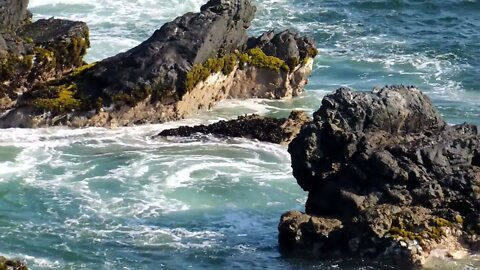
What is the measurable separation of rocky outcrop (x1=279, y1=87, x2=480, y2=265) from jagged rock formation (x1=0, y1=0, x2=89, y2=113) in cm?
1100

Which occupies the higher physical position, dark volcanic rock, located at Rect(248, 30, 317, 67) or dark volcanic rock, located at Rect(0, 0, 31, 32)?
dark volcanic rock, located at Rect(0, 0, 31, 32)

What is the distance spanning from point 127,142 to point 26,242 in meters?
7.41

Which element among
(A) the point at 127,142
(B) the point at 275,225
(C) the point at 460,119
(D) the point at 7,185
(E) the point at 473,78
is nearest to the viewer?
(B) the point at 275,225

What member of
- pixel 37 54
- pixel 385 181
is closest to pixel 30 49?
pixel 37 54

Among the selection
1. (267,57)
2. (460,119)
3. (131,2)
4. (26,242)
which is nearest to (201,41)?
(267,57)

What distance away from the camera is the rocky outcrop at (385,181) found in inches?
714

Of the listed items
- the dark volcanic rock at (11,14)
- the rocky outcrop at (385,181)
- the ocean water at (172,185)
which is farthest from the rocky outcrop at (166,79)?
the rocky outcrop at (385,181)

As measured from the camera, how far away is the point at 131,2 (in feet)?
160

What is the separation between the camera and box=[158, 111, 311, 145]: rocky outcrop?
2680cm

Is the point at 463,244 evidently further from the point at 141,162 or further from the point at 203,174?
the point at 141,162

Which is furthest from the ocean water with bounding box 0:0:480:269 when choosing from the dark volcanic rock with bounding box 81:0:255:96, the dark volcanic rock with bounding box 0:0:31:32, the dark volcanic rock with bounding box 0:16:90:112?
the dark volcanic rock with bounding box 0:0:31:32

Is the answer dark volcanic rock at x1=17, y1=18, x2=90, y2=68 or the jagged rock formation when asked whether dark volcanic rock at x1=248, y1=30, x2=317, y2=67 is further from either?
the jagged rock formation

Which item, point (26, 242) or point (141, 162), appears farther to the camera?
point (141, 162)

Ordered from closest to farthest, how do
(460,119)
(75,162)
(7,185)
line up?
1. (7,185)
2. (75,162)
3. (460,119)
